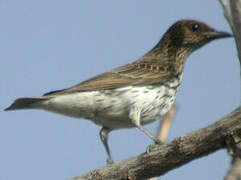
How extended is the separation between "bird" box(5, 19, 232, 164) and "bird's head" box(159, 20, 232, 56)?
6cm

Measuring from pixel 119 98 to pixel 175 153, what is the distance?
203cm

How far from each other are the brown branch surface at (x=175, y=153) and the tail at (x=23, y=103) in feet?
5.11

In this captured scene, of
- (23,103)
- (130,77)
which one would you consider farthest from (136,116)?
(23,103)

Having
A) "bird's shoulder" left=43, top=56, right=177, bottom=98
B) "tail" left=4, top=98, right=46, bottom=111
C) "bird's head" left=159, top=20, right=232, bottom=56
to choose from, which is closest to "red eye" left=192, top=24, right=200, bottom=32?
"bird's head" left=159, top=20, right=232, bottom=56

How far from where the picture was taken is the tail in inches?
246

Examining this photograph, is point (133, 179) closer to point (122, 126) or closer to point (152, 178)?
point (152, 178)

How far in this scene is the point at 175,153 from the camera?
4.64 m

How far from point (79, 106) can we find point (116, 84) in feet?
2.31

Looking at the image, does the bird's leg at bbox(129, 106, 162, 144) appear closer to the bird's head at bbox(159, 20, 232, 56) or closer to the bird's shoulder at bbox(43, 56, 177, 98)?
the bird's shoulder at bbox(43, 56, 177, 98)

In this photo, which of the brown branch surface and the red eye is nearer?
the brown branch surface

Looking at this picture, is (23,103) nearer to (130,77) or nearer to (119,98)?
(119,98)

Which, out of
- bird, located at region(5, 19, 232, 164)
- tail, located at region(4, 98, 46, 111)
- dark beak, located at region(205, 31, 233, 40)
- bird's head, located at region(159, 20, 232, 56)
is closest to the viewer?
tail, located at region(4, 98, 46, 111)

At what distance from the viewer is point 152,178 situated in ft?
16.3

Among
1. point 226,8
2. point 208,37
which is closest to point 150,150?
point 226,8
